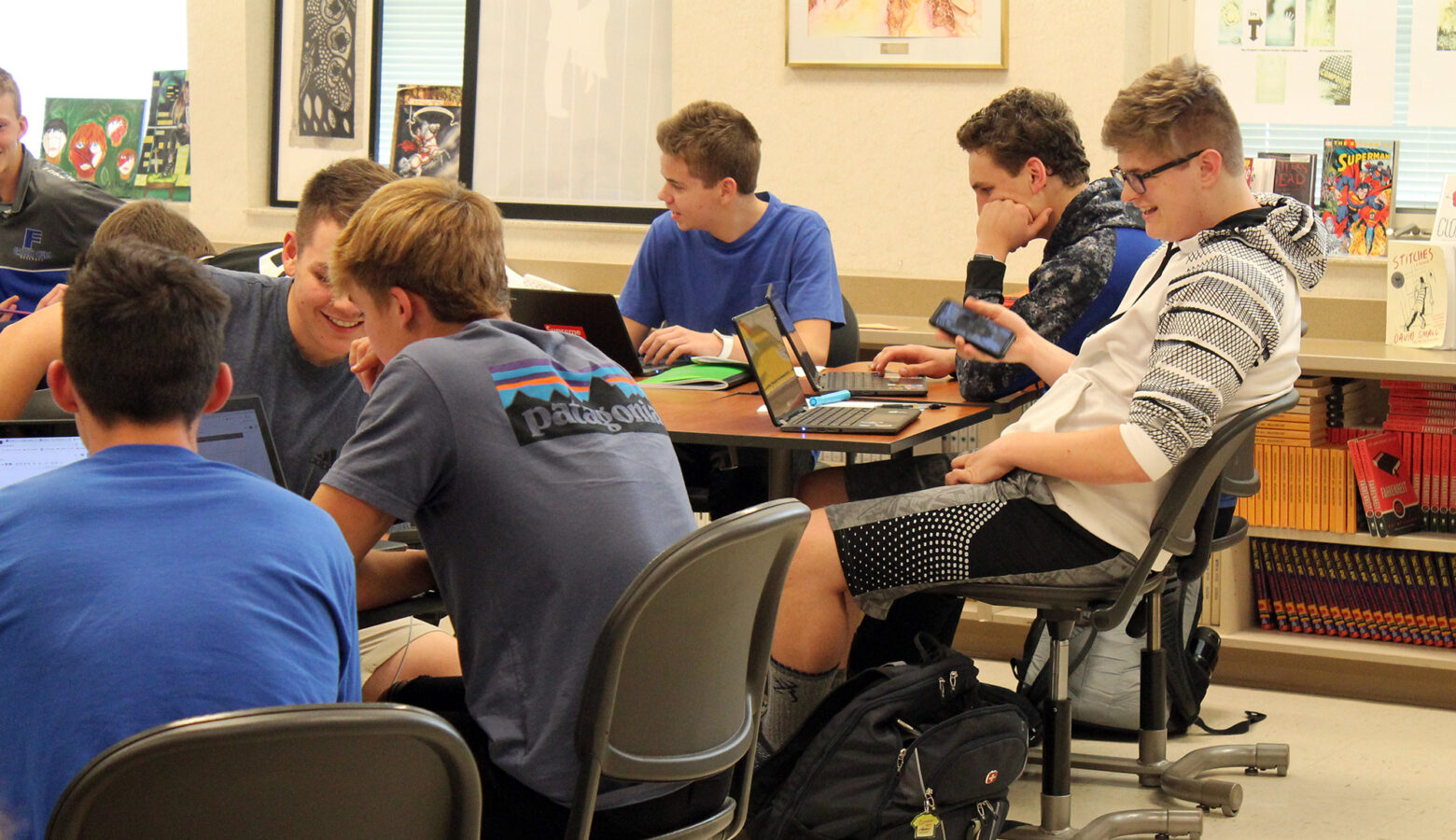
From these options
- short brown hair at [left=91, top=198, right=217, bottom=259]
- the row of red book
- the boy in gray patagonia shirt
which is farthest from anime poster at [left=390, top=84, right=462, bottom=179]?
the boy in gray patagonia shirt

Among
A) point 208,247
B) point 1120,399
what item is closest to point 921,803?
point 1120,399

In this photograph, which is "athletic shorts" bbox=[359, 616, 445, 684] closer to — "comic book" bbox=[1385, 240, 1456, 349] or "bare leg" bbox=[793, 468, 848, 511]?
"bare leg" bbox=[793, 468, 848, 511]

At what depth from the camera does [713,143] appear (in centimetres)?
336

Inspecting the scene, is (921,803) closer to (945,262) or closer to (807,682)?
(807,682)

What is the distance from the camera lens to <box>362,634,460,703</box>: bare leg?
6.37 feet

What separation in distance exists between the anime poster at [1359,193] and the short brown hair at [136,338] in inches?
134

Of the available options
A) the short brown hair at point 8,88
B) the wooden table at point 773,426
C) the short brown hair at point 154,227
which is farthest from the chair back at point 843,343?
the short brown hair at point 8,88

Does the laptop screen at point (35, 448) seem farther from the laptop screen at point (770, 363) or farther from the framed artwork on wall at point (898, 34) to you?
the framed artwork on wall at point (898, 34)

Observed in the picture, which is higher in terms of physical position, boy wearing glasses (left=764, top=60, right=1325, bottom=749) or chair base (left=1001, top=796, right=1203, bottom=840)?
boy wearing glasses (left=764, top=60, right=1325, bottom=749)

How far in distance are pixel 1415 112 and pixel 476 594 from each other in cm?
332

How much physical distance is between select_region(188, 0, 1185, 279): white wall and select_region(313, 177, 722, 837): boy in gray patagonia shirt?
2.89m

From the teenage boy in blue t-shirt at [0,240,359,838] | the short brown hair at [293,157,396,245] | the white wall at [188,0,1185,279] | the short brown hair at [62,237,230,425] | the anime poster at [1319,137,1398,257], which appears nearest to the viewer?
the teenage boy in blue t-shirt at [0,240,359,838]

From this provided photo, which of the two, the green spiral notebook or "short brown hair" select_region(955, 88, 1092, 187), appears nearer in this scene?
"short brown hair" select_region(955, 88, 1092, 187)

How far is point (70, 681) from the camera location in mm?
1075
